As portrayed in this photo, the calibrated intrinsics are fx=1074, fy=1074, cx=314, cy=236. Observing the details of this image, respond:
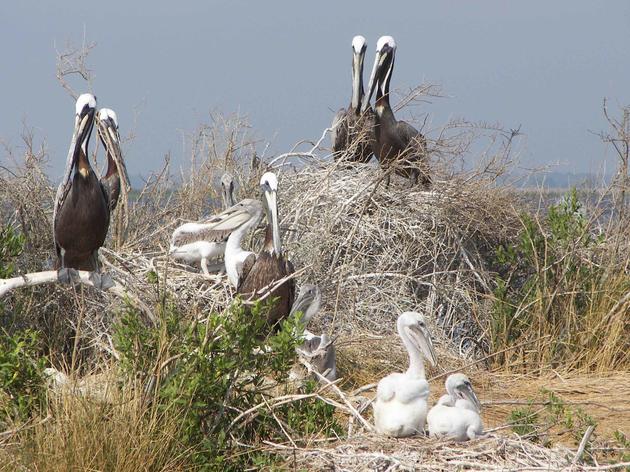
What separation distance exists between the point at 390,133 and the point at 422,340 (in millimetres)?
4281

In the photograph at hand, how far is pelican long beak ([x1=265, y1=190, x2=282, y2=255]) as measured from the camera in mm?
6848

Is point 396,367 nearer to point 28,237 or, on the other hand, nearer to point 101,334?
point 101,334

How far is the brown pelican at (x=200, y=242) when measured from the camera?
7707 mm

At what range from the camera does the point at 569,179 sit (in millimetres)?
8477

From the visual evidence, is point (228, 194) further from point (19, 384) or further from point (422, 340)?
point (19, 384)

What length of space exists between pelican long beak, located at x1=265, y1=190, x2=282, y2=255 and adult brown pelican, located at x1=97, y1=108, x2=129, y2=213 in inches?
74.7

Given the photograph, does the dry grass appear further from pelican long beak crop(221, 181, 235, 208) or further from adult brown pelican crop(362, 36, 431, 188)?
adult brown pelican crop(362, 36, 431, 188)

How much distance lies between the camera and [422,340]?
5.57 m

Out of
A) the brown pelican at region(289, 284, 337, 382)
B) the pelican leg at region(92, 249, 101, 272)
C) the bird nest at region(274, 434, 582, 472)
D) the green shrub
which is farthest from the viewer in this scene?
the pelican leg at region(92, 249, 101, 272)

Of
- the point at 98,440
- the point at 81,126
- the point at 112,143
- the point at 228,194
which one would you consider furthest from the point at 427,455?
the point at 112,143

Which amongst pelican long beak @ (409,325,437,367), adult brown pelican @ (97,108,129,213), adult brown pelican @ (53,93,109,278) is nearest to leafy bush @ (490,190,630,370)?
pelican long beak @ (409,325,437,367)

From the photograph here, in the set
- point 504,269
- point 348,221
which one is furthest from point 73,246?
point 504,269

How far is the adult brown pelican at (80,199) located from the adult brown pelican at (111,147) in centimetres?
205

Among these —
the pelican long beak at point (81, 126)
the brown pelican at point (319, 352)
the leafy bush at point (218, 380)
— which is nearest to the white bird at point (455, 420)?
the leafy bush at point (218, 380)
